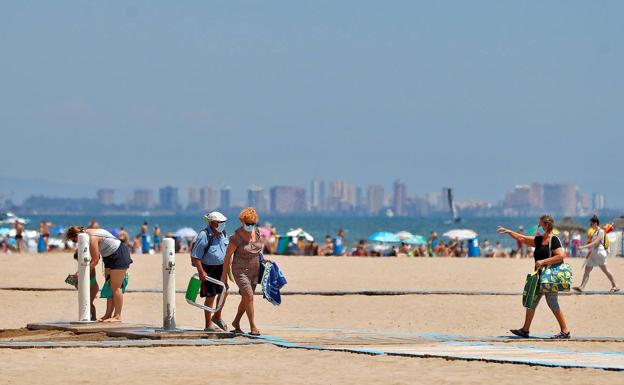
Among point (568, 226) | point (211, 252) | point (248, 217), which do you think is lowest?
point (211, 252)

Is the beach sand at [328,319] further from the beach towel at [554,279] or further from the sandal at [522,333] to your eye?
the beach towel at [554,279]

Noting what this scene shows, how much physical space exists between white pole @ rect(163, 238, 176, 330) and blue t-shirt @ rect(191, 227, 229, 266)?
24cm

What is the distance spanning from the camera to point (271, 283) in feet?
43.9

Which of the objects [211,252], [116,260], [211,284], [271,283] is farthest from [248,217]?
[116,260]

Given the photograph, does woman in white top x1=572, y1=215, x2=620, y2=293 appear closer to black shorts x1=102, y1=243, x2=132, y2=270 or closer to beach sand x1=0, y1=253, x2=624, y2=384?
beach sand x1=0, y1=253, x2=624, y2=384

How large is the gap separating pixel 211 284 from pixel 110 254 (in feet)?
4.47

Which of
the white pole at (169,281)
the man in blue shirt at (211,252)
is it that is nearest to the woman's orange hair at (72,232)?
the white pole at (169,281)

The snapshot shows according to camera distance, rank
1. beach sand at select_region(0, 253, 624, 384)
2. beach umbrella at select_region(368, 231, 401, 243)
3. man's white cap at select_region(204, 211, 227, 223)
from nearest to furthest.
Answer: beach sand at select_region(0, 253, 624, 384) < man's white cap at select_region(204, 211, 227, 223) < beach umbrella at select_region(368, 231, 401, 243)

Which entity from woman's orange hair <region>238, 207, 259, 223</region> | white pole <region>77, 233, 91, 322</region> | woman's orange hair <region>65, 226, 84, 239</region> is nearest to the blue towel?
woman's orange hair <region>238, 207, 259, 223</region>

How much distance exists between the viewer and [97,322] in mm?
14367

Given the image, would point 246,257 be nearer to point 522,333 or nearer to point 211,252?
point 211,252

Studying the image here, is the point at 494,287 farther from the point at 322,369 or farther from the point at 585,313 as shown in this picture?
the point at 322,369

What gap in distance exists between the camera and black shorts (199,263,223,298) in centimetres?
1359

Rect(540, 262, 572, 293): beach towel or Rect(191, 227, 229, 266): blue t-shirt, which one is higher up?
Rect(191, 227, 229, 266): blue t-shirt
